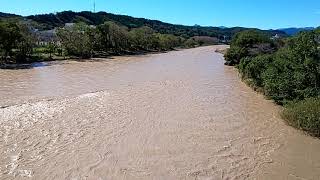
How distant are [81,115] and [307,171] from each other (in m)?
11.1

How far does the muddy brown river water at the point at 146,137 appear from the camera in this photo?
12.9 meters

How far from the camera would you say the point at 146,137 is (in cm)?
1641

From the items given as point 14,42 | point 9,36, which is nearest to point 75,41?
point 14,42

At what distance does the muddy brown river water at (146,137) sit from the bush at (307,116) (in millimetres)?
400

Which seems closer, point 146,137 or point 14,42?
point 146,137

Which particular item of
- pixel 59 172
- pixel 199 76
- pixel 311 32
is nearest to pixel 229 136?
pixel 59 172

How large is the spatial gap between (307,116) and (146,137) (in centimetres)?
683

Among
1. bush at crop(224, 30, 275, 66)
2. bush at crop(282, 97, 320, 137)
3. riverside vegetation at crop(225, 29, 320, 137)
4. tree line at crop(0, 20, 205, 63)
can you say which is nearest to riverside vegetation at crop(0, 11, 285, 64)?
tree line at crop(0, 20, 205, 63)

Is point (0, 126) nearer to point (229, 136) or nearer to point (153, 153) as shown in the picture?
point (153, 153)

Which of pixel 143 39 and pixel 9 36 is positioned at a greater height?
pixel 9 36

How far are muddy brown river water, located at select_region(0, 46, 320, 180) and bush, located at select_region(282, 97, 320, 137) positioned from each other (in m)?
0.40

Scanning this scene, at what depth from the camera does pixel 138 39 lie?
83688 mm

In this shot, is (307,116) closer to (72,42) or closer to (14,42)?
(14,42)

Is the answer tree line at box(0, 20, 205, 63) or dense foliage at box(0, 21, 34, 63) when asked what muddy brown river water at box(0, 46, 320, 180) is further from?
tree line at box(0, 20, 205, 63)
